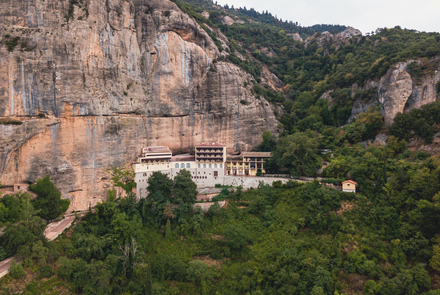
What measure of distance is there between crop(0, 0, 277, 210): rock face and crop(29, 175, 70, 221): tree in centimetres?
111

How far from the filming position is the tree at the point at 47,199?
85.1 ft

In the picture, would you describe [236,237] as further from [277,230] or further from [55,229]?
A: [55,229]

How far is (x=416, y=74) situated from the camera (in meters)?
37.0

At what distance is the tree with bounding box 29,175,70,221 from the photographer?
85.1ft

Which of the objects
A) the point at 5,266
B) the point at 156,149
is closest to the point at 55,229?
the point at 5,266

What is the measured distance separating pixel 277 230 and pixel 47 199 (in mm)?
21299

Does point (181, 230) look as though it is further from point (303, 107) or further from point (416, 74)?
point (416, 74)

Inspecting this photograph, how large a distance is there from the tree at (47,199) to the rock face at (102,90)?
3.63 ft

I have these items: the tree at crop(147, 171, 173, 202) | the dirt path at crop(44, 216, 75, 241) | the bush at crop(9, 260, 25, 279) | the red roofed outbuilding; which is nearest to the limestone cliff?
the red roofed outbuilding

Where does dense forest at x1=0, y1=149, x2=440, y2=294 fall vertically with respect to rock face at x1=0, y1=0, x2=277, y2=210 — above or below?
below

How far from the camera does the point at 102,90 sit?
100 feet

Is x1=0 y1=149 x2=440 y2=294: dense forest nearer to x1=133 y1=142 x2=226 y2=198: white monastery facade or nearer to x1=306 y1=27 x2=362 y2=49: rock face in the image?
x1=133 y1=142 x2=226 y2=198: white monastery facade

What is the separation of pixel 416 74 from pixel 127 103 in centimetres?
3595

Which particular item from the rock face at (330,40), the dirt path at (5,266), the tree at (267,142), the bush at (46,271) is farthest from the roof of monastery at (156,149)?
the rock face at (330,40)
